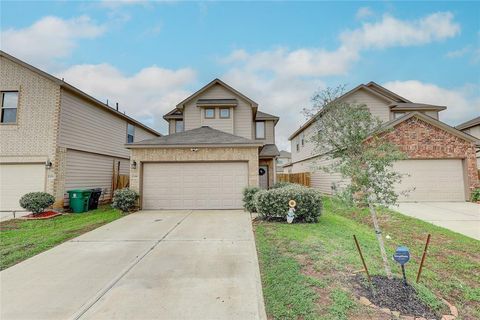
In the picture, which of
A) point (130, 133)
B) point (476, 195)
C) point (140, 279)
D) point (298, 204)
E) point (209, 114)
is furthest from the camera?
point (130, 133)

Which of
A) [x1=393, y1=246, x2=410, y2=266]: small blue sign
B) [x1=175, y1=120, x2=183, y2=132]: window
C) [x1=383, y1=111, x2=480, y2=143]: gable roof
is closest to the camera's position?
[x1=393, y1=246, x2=410, y2=266]: small blue sign

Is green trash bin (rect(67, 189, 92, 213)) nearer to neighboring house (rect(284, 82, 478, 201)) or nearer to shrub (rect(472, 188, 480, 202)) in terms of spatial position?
neighboring house (rect(284, 82, 478, 201))

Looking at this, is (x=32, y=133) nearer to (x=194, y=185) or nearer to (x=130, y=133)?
(x=130, y=133)

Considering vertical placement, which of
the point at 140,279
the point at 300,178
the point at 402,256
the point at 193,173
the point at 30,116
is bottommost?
the point at 140,279

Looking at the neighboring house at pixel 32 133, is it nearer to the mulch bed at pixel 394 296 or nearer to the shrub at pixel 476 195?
the mulch bed at pixel 394 296

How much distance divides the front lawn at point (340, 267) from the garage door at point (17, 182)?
34.0ft

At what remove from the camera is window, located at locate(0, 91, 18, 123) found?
36.4 feet

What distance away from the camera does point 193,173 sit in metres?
11.7

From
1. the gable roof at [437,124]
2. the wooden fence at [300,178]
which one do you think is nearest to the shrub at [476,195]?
the gable roof at [437,124]

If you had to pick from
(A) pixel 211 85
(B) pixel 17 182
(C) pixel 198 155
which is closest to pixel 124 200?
(C) pixel 198 155

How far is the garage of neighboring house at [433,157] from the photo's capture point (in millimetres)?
12594

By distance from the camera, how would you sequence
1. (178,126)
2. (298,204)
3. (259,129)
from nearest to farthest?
(298,204), (259,129), (178,126)

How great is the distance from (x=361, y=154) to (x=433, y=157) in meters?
11.8

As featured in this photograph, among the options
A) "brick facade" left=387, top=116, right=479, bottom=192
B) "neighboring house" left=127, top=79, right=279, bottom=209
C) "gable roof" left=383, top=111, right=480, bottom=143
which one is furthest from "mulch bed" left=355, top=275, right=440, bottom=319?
"gable roof" left=383, top=111, right=480, bottom=143
